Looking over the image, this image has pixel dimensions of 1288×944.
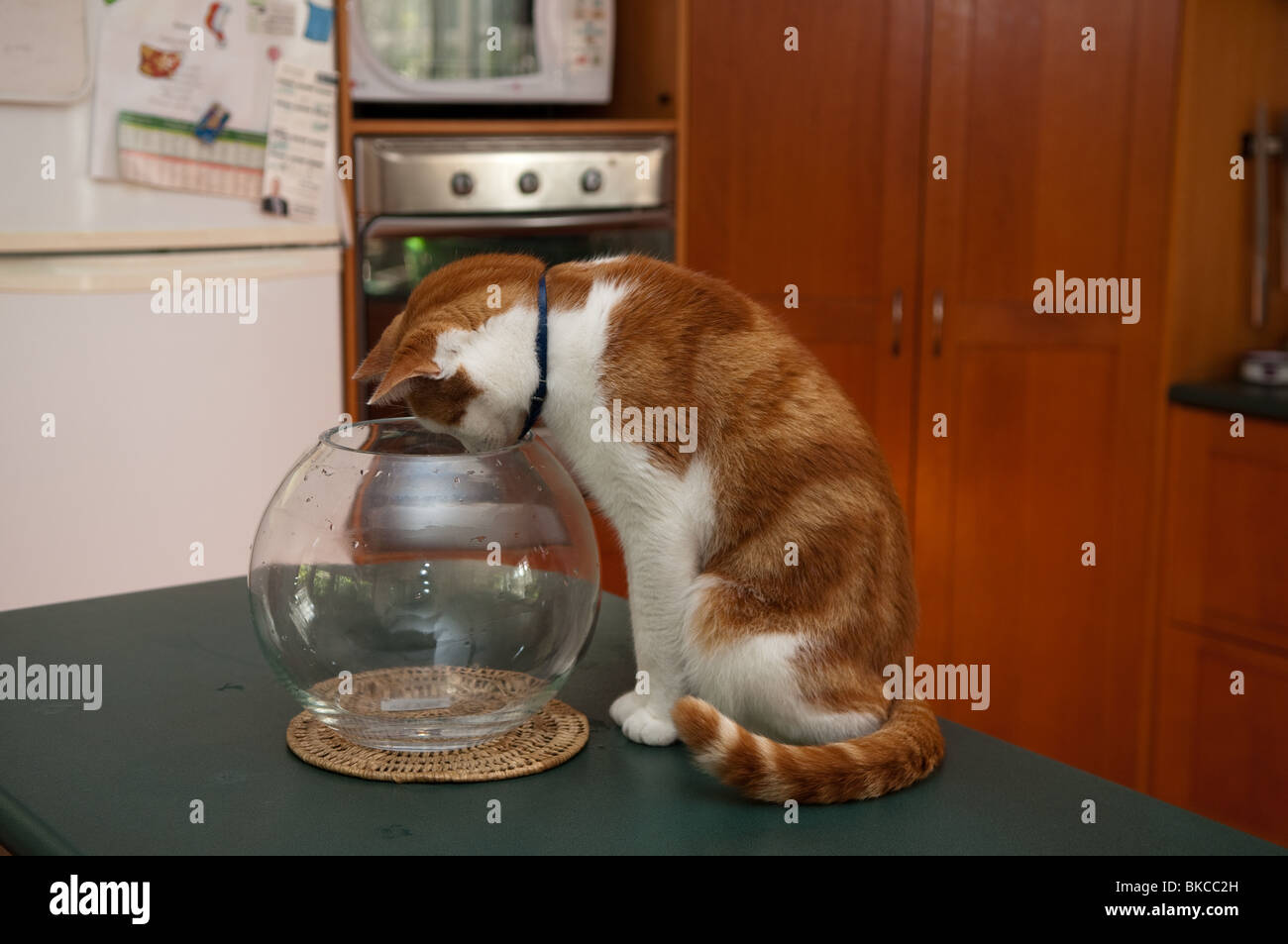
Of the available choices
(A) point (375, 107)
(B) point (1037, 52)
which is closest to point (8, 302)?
(A) point (375, 107)

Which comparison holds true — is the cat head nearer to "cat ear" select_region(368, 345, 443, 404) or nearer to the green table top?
"cat ear" select_region(368, 345, 443, 404)

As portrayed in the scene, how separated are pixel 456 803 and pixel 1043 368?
6.53 ft

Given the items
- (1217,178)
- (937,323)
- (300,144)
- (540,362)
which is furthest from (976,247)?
Result: (540,362)

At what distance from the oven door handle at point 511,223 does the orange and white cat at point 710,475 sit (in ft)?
4.30

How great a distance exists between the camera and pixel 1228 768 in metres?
2.48

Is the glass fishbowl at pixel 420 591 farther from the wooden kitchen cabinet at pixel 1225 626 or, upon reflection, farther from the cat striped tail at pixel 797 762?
the wooden kitchen cabinet at pixel 1225 626

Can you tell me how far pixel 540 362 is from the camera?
993mm

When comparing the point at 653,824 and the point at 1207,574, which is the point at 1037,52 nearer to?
the point at 1207,574

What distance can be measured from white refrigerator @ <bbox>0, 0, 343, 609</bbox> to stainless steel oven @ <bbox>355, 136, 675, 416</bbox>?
9 centimetres

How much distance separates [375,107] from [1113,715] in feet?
6.16

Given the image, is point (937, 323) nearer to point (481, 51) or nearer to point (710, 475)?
point (481, 51)
